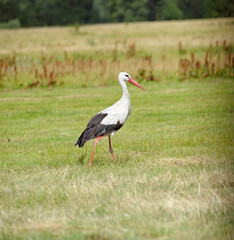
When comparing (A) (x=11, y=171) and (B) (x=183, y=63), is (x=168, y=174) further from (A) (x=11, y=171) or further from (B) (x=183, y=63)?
(B) (x=183, y=63)

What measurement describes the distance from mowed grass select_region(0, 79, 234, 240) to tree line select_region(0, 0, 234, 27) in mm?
48886

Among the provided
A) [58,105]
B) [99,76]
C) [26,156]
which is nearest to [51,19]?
[99,76]

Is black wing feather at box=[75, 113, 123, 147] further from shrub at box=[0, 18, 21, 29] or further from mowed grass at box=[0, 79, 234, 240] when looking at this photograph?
shrub at box=[0, 18, 21, 29]

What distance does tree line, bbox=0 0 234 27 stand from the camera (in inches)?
2451

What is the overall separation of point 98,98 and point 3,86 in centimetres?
429

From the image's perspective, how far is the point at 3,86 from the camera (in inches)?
649

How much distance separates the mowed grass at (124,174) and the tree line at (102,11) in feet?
160

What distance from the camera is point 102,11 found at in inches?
2808

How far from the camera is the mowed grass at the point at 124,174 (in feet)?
15.1

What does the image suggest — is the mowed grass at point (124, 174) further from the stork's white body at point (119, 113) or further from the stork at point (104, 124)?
the stork's white body at point (119, 113)

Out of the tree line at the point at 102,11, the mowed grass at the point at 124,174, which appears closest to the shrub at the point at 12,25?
the tree line at the point at 102,11

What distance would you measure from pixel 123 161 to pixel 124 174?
0.92 m

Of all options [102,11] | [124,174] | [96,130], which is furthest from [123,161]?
[102,11]

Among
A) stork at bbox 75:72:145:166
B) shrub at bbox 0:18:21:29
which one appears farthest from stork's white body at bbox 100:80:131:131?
shrub at bbox 0:18:21:29
